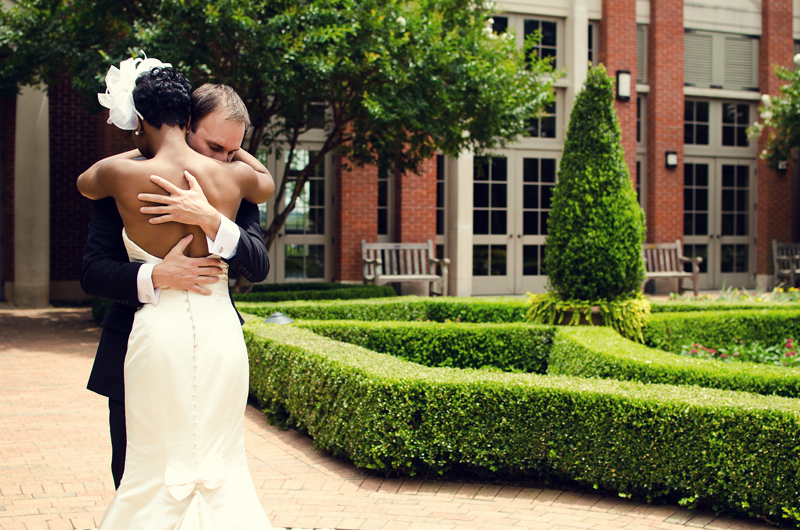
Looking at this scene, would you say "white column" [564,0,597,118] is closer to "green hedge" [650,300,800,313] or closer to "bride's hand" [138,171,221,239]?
"green hedge" [650,300,800,313]

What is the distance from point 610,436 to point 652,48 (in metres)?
13.0

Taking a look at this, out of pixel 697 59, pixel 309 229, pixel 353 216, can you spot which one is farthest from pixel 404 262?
pixel 697 59

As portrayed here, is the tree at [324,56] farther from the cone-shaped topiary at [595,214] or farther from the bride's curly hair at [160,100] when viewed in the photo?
the bride's curly hair at [160,100]

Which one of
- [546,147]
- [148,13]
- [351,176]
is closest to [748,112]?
[546,147]

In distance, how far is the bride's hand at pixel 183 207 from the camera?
213 centimetres

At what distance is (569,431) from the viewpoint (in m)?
3.94

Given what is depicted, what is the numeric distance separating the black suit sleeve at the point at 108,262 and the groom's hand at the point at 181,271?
0.08 meters

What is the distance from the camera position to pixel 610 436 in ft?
12.6

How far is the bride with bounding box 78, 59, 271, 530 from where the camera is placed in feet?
7.18

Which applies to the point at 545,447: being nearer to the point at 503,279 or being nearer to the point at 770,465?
the point at 770,465

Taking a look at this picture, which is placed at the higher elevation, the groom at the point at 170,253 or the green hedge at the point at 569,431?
the groom at the point at 170,253

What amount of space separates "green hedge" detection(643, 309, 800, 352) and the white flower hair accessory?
573cm

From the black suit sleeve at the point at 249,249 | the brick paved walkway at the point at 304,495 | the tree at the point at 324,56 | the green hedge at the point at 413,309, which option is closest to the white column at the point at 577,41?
the tree at the point at 324,56

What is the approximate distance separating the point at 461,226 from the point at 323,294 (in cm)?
498
